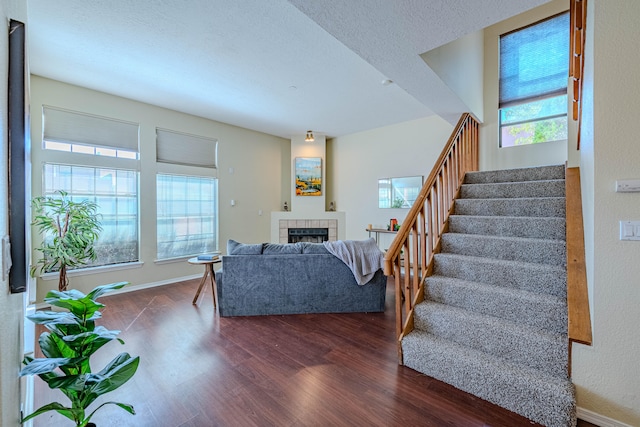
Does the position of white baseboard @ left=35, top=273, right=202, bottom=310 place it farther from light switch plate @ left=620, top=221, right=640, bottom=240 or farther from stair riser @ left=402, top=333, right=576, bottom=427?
light switch plate @ left=620, top=221, right=640, bottom=240

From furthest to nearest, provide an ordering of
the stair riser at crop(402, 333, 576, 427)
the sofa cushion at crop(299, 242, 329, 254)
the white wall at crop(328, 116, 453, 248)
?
A: the white wall at crop(328, 116, 453, 248), the sofa cushion at crop(299, 242, 329, 254), the stair riser at crop(402, 333, 576, 427)

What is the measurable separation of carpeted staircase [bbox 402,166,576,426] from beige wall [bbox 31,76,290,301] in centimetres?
415

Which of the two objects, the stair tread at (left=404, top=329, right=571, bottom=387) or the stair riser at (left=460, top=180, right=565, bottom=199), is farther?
the stair riser at (left=460, top=180, right=565, bottom=199)

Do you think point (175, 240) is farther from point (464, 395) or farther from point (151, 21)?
point (464, 395)

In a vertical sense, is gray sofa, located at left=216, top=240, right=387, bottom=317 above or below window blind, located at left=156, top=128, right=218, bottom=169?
below

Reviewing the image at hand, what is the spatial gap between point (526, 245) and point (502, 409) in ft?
4.29

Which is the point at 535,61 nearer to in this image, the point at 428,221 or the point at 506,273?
the point at 428,221

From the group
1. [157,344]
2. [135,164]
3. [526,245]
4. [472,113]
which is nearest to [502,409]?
[526,245]

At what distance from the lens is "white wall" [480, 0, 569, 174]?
3.82 metres

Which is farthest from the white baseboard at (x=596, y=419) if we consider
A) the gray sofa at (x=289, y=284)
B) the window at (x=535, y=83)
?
the window at (x=535, y=83)

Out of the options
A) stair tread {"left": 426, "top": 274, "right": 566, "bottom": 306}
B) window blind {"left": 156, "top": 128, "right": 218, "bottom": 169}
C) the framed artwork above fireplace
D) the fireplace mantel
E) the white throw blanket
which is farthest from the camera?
the framed artwork above fireplace

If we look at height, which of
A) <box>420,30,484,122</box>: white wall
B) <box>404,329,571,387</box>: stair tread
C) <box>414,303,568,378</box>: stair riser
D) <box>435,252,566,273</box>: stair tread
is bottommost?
<box>404,329,571,387</box>: stair tread

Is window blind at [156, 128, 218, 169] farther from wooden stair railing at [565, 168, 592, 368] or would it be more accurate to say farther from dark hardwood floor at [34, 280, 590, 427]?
wooden stair railing at [565, 168, 592, 368]

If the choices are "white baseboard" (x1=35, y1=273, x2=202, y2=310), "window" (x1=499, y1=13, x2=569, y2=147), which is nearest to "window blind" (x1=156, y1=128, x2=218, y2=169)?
"white baseboard" (x1=35, y1=273, x2=202, y2=310)
